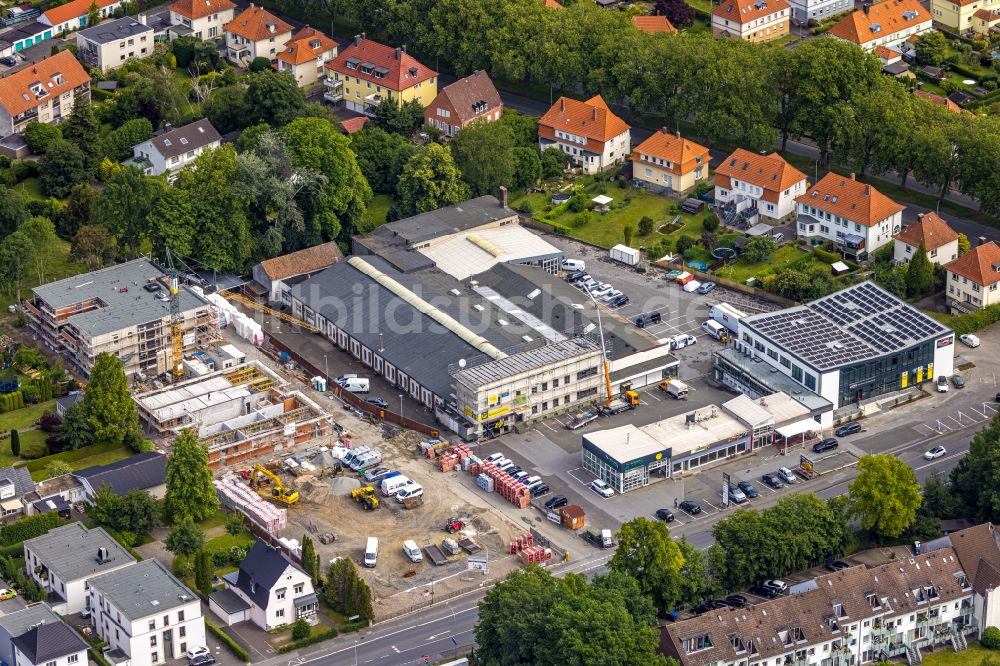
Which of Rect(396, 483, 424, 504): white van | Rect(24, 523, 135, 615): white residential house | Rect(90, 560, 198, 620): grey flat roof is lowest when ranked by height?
Rect(396, 483, 424, 504): white van

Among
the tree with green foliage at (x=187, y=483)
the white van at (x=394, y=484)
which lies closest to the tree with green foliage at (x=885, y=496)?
the white van at (x=394, y=484)

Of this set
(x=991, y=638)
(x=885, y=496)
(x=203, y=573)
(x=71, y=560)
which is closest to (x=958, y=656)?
(x=991, y=638)

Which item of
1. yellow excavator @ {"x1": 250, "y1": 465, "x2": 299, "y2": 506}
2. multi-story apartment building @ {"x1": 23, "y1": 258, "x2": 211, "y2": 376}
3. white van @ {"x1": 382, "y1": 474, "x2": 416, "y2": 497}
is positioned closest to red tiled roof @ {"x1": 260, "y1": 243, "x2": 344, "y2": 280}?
multi-story apartment building @ {"x1": 23, "y1": 258, "x2": 211, "y2": 376}

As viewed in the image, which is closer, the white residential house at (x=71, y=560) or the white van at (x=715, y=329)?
the white residential house at (x=71, y=560)

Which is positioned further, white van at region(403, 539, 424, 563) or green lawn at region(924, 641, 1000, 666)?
white van at region(403, 539, 424, 563)

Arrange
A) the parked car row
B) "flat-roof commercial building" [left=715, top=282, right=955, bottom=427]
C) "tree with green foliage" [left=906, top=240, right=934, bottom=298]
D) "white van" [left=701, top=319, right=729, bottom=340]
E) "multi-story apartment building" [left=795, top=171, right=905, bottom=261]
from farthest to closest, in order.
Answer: "multi-story apartment building" [left=795, top=171, right=905, bottom=261] → "tree with green foliage" [left=906, top=240, right=934, bottom=298] → "white van" [left=701, top=319, right=729, bottom=340] → "flat-roof commercial building" [left=715, top=282, right=955, bottom=427] → the parked car row

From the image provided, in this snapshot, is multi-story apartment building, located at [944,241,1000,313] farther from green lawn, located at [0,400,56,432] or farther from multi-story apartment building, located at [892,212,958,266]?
green lawn, located at [0,400,56,432]

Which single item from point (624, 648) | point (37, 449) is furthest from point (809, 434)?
point (37, 449)

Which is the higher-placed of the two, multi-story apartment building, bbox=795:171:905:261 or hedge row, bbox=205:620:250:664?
multi-story apartment building, bbox=795:171:905:261

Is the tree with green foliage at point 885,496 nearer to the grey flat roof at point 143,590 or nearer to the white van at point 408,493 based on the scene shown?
the white van at point 408,493
